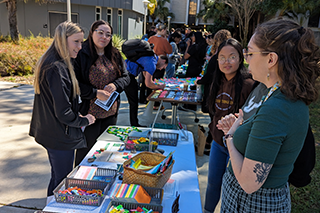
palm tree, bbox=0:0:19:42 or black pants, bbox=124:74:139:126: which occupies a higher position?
palm tree, bbox=0:0:19:42

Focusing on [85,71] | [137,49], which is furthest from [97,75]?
[137,49]

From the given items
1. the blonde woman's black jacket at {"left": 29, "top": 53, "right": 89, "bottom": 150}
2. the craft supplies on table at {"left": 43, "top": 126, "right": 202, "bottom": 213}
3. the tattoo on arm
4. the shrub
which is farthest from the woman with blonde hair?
the shrub

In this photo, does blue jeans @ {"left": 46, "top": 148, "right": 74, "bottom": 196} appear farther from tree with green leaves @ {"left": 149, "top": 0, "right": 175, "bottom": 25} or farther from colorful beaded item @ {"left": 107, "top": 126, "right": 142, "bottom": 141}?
tree with green leaves @ {"left": 149, "top": 0, "right": 175, "bottom": 25}

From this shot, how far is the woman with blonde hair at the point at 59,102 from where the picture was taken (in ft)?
6.46

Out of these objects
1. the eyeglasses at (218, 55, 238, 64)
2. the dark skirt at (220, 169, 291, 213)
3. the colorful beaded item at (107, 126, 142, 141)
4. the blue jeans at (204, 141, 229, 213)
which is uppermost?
the eyeglasses at (218, 55, 238, 64)

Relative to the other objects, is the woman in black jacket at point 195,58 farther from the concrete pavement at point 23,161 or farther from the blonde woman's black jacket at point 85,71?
the blonde woman's black jacket at point 85,71

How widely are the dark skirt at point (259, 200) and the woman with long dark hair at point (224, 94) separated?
0.84 meters

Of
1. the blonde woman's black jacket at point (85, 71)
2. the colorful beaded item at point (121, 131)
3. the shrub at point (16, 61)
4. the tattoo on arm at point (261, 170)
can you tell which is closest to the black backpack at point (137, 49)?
the blonde woman's black jacket at point (85, 71)

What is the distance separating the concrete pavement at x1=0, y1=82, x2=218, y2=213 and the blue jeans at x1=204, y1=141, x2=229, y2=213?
0.61 metres

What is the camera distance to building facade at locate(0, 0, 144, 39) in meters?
17.8

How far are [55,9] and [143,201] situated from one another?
784 inches

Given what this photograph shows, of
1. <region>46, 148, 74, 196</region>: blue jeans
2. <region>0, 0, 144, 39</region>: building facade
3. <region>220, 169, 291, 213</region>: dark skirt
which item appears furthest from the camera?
<region>0, 0, 144, 39</region>: building facade

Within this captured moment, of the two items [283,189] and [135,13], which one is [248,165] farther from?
[135,13]

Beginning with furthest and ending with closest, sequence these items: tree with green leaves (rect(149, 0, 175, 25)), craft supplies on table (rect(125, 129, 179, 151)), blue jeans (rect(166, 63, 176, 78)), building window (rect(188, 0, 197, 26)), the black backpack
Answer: building window (rect(188, 0, 197, 26)) < tree with green leaves (rect(149, 0, 175, 25)) < blue jeans (rect(166, 63, 176, 78)) < the black backpack < craft supplies on table (rect(125, 129, 179, 151))
